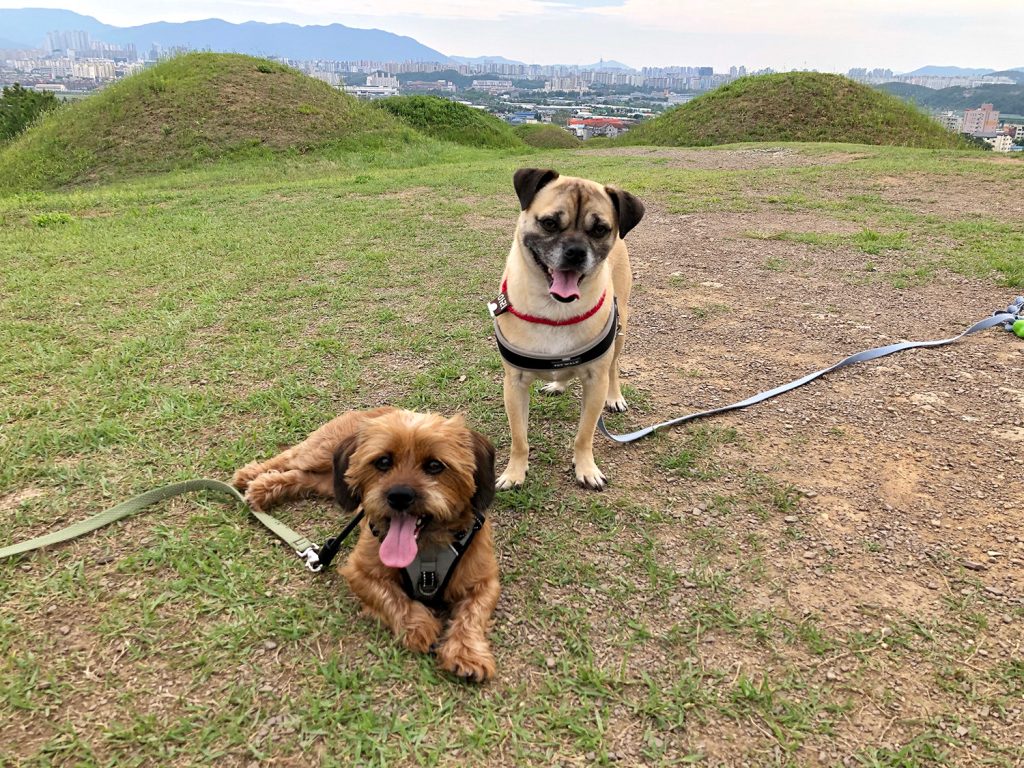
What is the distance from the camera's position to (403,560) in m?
2.30

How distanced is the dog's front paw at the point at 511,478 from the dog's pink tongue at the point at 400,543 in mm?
1140

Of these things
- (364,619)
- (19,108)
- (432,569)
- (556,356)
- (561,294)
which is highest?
(19,108)

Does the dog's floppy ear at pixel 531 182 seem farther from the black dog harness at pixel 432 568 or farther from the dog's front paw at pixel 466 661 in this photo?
the dog's front paw at pixel 466 661

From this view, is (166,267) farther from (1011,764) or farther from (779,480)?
(1011,764)

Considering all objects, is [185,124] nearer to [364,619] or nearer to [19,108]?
[19,108]

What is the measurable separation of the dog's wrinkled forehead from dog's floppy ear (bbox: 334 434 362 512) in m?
1.59

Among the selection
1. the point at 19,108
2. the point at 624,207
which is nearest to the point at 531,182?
the point at 624,207

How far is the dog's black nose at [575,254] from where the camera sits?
10.2 ft

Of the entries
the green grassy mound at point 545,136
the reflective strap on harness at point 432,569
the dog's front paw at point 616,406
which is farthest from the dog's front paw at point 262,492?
the green grassy mound at point 545,136

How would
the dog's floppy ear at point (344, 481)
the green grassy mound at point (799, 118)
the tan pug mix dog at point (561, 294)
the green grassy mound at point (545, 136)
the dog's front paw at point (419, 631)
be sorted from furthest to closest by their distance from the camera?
the green grassy mound at point (545, 136) → the green grassy mound at point (799, 118) → the tan pug mix dog at point (561, 294) → the dog's floppy ear at point (344, 481) → the dog's front paw at point (419, 631)

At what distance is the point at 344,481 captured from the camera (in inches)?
97.7

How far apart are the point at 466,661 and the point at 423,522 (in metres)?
0.52

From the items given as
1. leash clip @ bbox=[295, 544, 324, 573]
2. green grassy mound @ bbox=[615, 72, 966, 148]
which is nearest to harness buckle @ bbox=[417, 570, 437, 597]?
leash clip @ bbox=[295, 544, 324, 573]

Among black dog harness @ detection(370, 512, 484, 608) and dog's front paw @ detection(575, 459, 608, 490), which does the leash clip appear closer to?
black dog harness @ detection(370, 512, 484, 608)
